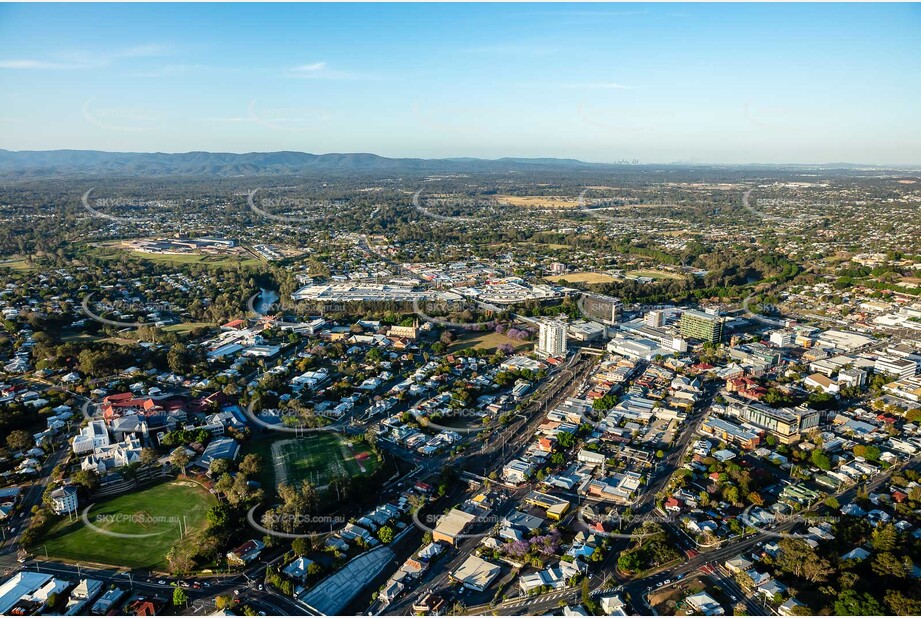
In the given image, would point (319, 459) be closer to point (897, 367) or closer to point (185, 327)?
point (185, 327)

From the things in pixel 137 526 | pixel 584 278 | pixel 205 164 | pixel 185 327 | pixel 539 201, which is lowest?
pixel 137 526

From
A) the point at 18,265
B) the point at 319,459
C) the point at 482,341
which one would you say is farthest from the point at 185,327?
the point at 18,265

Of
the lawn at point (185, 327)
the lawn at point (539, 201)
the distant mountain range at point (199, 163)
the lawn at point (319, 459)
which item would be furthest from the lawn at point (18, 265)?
the distant mountain range at point (199, 163)

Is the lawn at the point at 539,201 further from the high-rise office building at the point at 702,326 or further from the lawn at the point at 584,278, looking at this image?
the high-rise office building at the point at 702,326

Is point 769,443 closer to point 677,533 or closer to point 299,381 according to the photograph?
point 677,533

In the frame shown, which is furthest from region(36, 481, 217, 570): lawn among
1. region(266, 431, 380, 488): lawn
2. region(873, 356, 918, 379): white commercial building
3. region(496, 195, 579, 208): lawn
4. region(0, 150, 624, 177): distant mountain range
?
region(0, 150, 624, 177): distant mountain range

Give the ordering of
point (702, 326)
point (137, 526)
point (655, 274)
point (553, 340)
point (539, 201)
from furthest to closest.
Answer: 1. point (539, 201)
2. point (655, 274)
3. point (702, 326)
4. point (553, 340)
5. point (137, 526)

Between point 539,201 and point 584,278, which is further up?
point 539,201

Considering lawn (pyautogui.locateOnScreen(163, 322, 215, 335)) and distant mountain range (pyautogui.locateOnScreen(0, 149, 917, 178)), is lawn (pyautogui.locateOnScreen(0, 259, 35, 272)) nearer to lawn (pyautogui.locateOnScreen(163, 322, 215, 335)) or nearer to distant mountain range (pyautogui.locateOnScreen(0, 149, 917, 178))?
lawn (pyautogui.locateOnScreen(163, 322, 215, 335))
